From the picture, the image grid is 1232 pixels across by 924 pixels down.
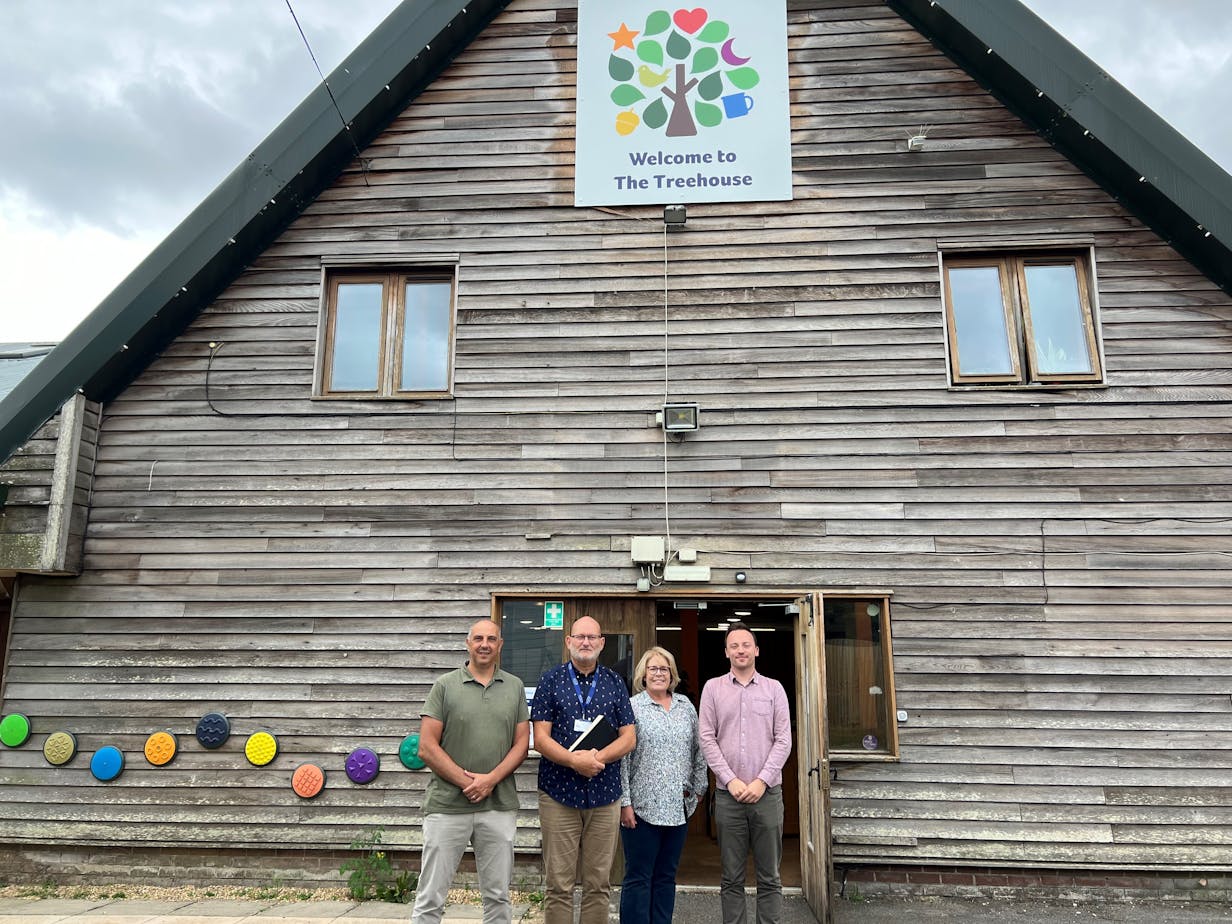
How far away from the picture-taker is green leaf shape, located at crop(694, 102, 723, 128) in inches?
279

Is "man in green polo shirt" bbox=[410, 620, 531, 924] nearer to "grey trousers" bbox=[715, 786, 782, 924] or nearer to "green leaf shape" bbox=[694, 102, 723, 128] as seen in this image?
"grey trousers" bbox=[715, 786, 782, 924]

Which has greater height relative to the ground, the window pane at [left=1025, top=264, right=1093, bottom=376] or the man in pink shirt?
the window pane at [left=1025, top=264, right=1093, bottom=376]

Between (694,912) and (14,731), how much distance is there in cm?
503

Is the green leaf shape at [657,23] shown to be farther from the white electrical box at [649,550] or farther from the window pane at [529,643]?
the window pane at [529,643]

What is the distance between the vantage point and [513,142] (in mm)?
7207

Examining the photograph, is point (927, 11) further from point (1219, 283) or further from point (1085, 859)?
point (1085, 859)

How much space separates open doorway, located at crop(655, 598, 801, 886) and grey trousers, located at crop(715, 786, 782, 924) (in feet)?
A: 9.39

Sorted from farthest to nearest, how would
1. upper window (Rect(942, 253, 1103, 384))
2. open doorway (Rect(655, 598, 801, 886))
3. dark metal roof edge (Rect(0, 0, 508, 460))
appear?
open doorway (Rect(655, 598, 801, 886))
upper window (Rect(942, 253, 1103, 384))
dark metal roof edge (Rect(0, 0, 508, 460))

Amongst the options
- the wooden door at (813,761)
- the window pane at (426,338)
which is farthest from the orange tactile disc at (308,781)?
the wooden door at (813,761)

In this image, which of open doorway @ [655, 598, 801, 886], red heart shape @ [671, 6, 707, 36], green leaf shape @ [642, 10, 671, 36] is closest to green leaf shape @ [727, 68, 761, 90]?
red heart shape @ [671, 6, 707, 36]

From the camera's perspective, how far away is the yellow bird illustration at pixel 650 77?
721 centimetres

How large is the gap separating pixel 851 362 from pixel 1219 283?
9.09 ft

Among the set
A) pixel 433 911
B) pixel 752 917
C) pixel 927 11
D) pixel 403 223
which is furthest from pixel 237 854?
pixel 927 11

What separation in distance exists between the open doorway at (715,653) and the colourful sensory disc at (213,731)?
3.54 m
